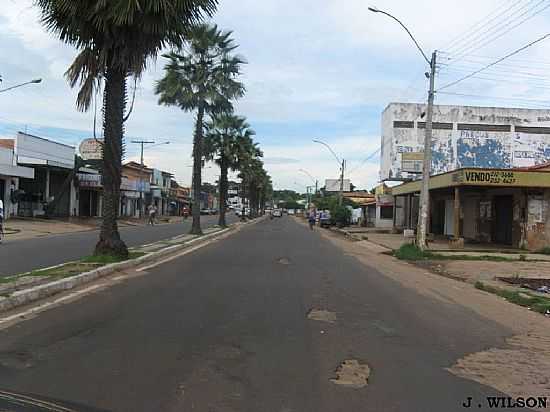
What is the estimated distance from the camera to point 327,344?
8227mm

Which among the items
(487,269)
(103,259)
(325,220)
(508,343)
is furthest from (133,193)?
(508,343)

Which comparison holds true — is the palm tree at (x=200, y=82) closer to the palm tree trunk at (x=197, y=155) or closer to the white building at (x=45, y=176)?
the palm tree trunk at (x=197, y=155)

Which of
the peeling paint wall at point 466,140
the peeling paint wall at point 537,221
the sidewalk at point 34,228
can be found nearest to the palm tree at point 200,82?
the sidewalk at point 34,228

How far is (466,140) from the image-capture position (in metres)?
81.1

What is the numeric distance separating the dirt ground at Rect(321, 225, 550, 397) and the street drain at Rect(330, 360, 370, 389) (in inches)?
40.6

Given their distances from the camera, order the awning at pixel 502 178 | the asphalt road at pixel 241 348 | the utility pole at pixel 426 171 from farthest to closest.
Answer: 1. the awning at pixel 502 178
2. the utility pole at pixel 426 171
3. the asphalt road at pixel 241 348

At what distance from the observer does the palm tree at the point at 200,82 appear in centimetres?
3312

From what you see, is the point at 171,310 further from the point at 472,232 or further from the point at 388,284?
the point at 472,232

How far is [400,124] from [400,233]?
34.3m

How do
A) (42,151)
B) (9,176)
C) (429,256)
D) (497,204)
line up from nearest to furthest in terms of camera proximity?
(429,256)
(497,204)
(9,176)
(42,151)

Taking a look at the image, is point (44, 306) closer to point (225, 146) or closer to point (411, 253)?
point (411, 253)

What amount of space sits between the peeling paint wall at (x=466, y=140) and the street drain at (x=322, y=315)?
226 ft

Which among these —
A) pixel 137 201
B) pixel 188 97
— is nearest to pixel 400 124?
pixel 137 201

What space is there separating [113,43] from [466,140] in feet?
233
